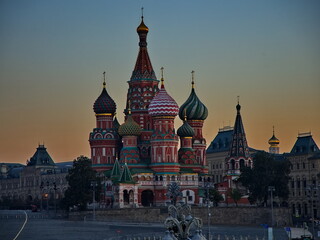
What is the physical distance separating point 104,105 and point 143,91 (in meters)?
7.21

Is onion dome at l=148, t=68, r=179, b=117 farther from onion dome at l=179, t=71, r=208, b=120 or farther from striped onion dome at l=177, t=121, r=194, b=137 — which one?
onion dome at l=179, t=71, r=208, b=120

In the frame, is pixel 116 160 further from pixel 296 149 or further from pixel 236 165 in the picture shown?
pixel 296 149

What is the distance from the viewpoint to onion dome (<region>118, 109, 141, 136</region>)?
140500 millimetres

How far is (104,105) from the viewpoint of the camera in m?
146

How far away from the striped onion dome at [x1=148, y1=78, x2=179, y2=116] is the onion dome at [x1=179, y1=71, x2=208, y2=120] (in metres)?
12.1

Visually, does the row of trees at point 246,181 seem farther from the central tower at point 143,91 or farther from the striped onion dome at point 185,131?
the striped onion dome at point 185,131

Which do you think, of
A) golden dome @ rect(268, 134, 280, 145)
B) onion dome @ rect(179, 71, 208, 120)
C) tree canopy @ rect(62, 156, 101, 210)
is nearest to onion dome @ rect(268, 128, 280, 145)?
golden dome @ rect(268, 134, 280, 145)

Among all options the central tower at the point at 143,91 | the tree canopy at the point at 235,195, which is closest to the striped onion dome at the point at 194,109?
the central tower at the point at 143,91

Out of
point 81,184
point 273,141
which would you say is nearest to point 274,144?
point 273,141

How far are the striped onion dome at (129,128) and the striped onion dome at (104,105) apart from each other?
210 inches

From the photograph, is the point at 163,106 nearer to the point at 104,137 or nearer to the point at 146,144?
the point at 146,144

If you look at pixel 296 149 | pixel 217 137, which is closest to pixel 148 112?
pixel 296 149

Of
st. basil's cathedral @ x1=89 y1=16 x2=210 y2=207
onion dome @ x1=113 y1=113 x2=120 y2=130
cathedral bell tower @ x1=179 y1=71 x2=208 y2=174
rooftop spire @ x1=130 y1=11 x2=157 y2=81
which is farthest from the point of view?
cathedral bell tower @ x1=179 y1=71 x2=208 y2=174

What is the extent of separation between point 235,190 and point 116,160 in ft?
68.5
